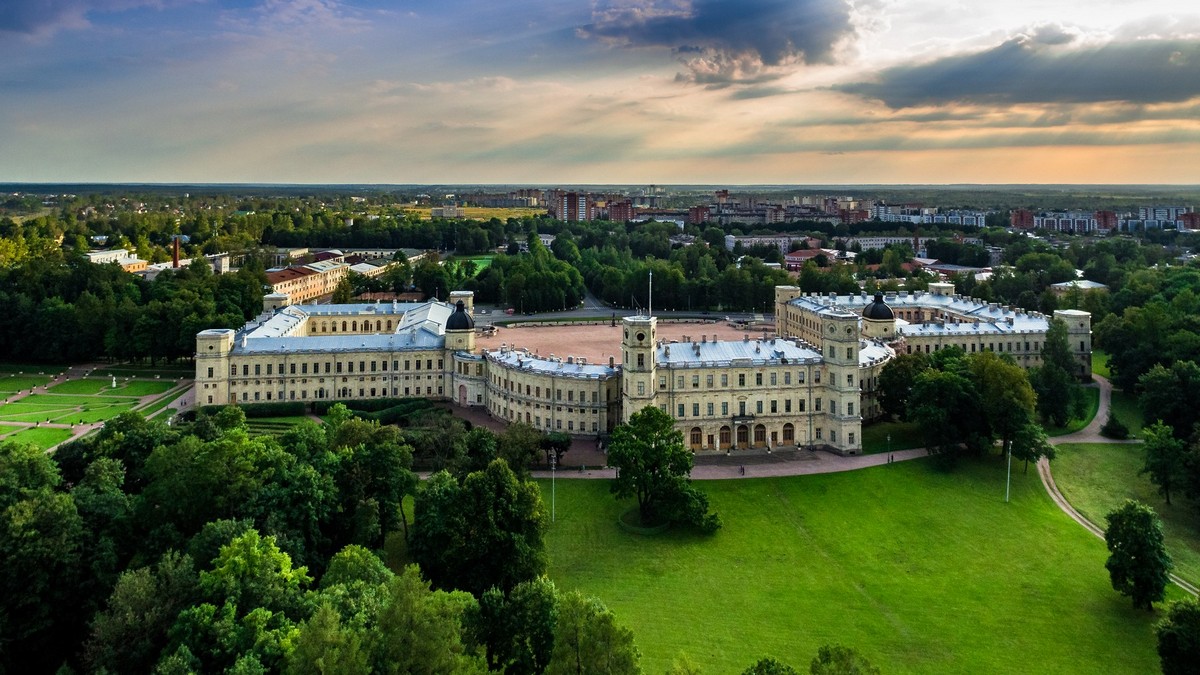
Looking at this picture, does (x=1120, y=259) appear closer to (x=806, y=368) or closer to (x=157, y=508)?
(x=806, y=368)

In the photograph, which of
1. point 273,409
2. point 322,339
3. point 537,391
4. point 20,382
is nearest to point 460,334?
point 322,339

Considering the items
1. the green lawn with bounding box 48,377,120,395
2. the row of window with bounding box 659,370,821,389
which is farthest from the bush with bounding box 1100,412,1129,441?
the green lawn with bounding box 48,377,120,395

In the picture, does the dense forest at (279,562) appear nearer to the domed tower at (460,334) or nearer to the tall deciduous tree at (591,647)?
the tall deciduous tree at (591,647)

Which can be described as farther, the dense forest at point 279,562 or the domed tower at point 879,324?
the domed tower at point 879,324

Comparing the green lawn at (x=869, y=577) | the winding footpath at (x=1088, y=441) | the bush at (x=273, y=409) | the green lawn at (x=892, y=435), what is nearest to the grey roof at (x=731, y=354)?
the green lawn at (x=892, y=435)

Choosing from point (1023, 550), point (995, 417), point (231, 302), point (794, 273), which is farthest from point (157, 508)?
→ point (794, 273)

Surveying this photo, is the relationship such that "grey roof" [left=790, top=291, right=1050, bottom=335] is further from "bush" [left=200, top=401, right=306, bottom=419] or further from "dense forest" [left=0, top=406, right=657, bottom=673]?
"bush" [left=200, top=401, right=306, bottom=419]

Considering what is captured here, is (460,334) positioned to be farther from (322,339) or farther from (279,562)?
(279,562)
